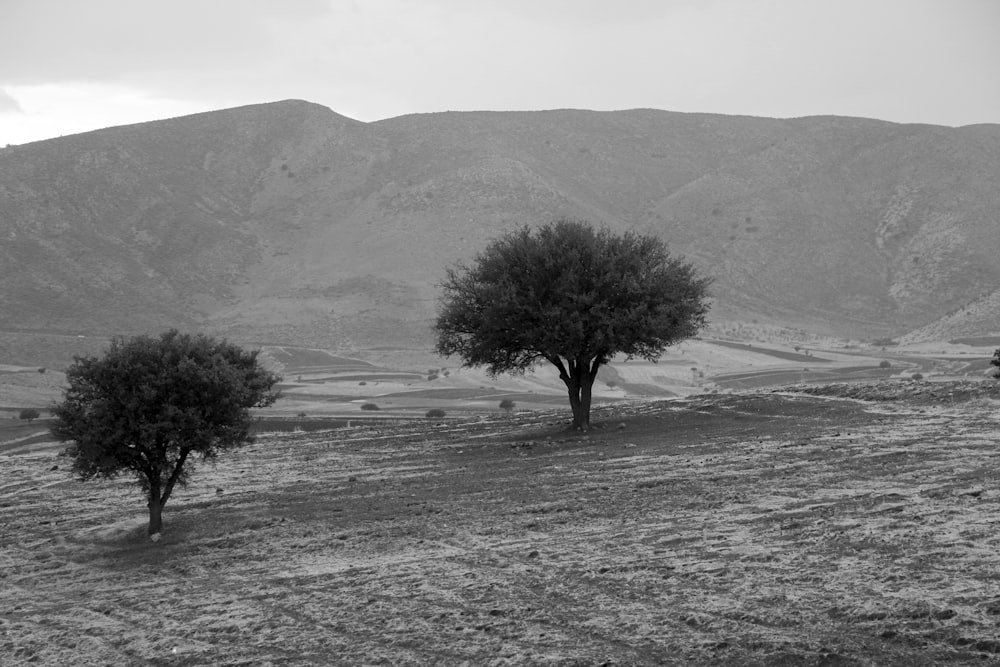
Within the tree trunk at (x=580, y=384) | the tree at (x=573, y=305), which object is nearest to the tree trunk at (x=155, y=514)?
the tree at (x=573, y=305)

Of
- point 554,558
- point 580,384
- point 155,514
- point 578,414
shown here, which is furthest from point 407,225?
point 554,558

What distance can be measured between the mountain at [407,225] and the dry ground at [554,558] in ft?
331

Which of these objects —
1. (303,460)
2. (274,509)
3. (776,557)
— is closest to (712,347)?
(303,460)

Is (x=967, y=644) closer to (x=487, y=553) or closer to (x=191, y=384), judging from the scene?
(x=487, y=553)

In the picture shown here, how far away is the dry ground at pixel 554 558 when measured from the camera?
52.0 feet

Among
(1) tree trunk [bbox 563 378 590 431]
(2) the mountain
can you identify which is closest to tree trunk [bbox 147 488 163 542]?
(1) tree trunk [bbox 563 378 590 431]

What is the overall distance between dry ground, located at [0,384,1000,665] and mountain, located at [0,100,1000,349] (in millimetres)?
100984

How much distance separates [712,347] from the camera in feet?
381

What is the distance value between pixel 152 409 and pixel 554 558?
13172 mm

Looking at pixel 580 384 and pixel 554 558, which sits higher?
pixel 580 384

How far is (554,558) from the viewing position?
21.4 meters

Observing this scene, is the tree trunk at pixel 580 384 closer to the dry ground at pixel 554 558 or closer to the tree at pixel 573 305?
the tree at pixel 573 305

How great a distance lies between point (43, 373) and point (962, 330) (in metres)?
94.1

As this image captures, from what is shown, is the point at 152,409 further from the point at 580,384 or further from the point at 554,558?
the point at 580,384
